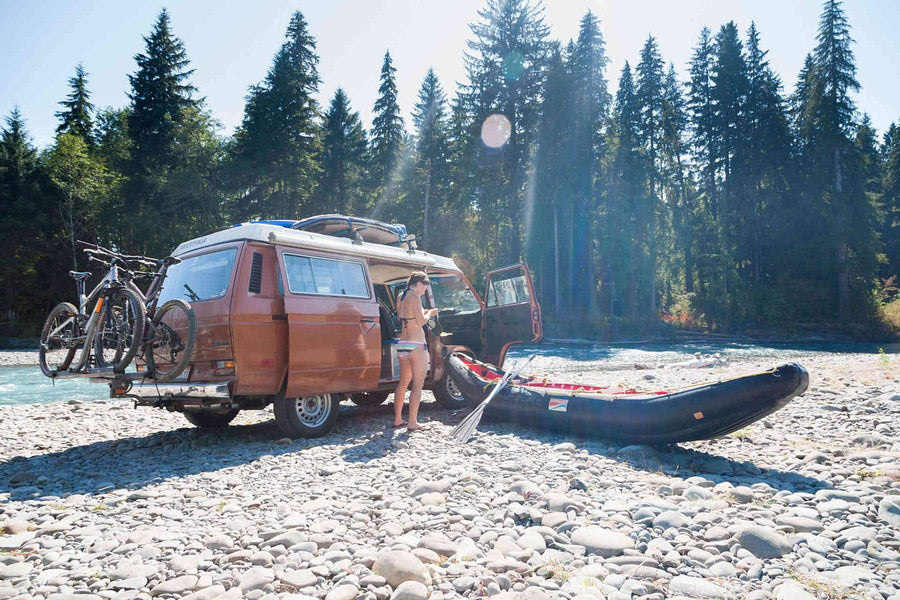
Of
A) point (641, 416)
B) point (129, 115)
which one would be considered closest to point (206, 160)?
point (129, 115)

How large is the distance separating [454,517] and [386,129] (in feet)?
128

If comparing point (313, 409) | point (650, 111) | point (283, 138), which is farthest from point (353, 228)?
point (650, 111)

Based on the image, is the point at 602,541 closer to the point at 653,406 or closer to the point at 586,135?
the point at 653,406

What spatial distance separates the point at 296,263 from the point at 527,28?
1356 inches

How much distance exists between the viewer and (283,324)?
6.25 metres

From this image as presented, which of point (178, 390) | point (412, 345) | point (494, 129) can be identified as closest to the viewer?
point (178, 390)

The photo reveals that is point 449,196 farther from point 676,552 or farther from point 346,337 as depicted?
point 676,552

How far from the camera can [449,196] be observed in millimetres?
39406

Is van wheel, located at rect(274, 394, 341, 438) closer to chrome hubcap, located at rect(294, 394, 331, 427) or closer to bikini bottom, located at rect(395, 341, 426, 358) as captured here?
chrome hubcap, located at rect(294, 394, 331, 427)

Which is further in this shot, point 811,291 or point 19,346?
point 811,291

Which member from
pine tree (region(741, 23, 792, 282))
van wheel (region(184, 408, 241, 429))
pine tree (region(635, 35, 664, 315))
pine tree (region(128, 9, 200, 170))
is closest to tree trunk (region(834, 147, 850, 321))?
pine tree (region(741, 23, 792, 282))

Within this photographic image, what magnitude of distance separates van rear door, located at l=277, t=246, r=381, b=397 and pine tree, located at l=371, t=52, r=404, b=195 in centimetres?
3433

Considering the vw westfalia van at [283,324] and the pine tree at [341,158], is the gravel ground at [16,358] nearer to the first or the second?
the pine tree at [341,158]

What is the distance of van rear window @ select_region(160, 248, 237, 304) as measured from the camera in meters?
6.07
